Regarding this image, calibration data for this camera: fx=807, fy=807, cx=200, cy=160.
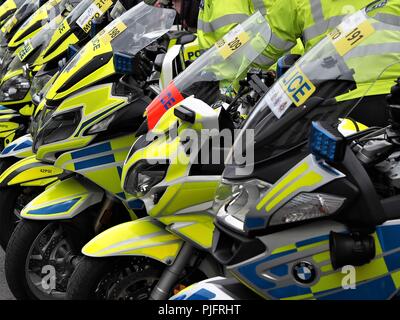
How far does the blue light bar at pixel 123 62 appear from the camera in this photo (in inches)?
159

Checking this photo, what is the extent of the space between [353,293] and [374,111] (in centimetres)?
127

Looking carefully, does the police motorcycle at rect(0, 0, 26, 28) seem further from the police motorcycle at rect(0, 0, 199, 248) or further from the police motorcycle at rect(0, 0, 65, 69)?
the police motorcycle at rect(0, 0, 199, 248)

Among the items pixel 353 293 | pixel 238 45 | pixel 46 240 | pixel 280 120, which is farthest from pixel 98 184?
pixel 353 293

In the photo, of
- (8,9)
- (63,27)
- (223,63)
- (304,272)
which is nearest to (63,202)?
(223,63)

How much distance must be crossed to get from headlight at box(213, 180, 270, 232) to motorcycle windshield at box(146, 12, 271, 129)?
0.93 meters

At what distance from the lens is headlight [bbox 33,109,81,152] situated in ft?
14.1

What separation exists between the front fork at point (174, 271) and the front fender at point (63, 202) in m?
1.07

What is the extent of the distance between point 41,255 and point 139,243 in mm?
1158

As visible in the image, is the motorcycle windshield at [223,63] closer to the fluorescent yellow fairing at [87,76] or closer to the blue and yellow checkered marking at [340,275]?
the fluorescent yellow fairing at [87,76]

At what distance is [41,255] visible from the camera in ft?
14.4

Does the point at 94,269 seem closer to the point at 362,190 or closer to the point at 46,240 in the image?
the point at 46,240

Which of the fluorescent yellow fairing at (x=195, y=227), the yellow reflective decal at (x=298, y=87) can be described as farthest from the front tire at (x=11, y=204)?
the yellow reflective decal at (x=298, y=87)

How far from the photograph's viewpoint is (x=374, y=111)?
11.5 feet

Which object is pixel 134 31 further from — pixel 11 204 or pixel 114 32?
pixel 11 204
